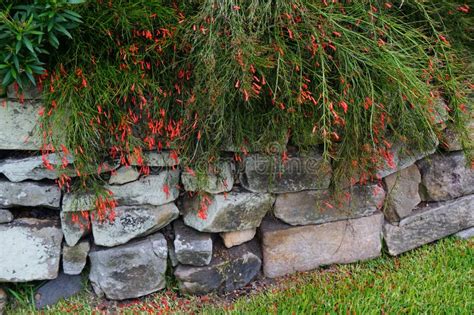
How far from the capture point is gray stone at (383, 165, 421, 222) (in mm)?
2553

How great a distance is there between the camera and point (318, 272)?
2.49m

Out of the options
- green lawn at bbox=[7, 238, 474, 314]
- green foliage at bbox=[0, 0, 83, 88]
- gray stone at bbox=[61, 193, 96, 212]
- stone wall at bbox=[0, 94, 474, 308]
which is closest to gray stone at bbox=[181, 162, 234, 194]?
stone wall at bbox=[0, 94, 474, 308]

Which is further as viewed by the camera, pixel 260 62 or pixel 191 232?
pixel 191 232

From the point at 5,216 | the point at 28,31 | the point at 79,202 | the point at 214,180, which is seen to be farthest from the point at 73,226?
the point at 28,31

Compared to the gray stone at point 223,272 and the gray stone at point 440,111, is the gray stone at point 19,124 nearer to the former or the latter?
the gray stone at point 223,272

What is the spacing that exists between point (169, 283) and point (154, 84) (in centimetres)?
97

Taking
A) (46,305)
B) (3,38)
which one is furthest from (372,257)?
(3,38)

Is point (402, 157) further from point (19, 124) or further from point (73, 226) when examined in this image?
point (19, 124)

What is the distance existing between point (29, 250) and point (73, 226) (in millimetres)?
221

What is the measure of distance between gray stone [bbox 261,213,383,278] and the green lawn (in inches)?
2.3

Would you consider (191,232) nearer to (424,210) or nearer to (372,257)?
(372,257)

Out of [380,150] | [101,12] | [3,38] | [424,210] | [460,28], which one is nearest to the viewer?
[3,38]

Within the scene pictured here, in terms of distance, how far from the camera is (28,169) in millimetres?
2111

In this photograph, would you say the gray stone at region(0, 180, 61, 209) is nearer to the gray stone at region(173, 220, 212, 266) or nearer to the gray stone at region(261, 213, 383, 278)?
the gray stone at region(173, 220, 212, 266)
